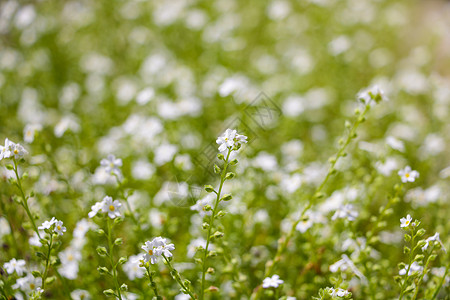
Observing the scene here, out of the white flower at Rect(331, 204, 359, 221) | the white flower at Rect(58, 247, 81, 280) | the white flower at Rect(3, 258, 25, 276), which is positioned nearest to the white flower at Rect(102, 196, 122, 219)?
the white flower at Rect(3, 258, 25, 276)

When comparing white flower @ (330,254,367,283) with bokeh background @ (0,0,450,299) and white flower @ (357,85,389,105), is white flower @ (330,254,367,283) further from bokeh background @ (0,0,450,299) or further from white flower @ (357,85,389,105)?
white flower @ (357,85,389,105)

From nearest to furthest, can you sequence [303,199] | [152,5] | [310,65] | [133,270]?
[133,270], [303,199], [310,65], [152,5]

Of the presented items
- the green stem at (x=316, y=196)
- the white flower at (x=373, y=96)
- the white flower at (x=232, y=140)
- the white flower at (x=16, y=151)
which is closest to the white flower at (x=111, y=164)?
the white flower at (x=16, y=151)

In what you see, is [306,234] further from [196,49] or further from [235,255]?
[196,49]

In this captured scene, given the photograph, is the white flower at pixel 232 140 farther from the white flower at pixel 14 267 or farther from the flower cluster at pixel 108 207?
the white flower at pixel 14 267

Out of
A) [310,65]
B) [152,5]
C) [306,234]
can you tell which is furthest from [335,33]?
[306,234]

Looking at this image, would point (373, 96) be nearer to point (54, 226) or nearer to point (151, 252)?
point (151, 252)
